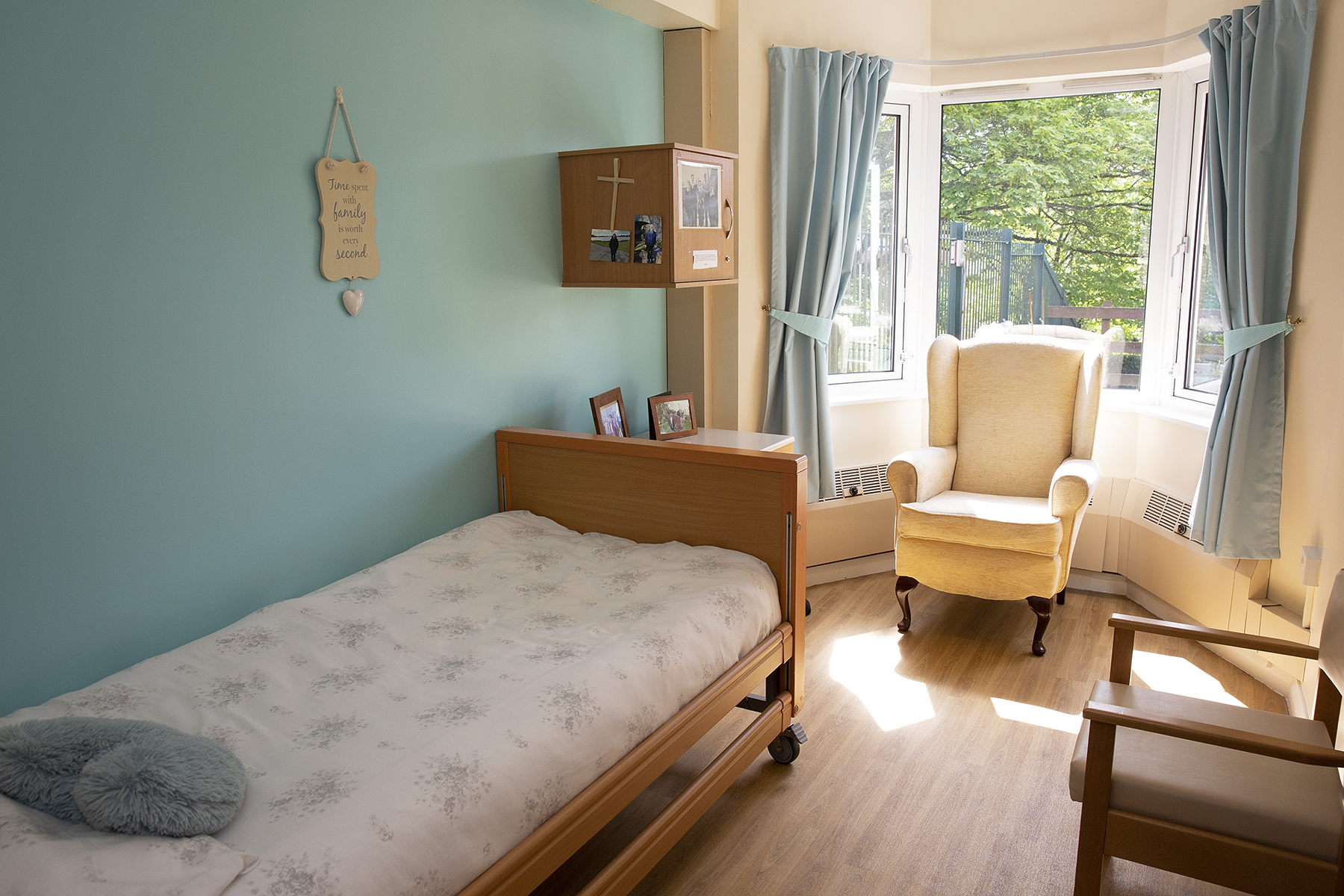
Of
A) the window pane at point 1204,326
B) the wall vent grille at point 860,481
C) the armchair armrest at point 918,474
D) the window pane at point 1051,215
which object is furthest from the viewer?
the wall vent grille at point 860,481

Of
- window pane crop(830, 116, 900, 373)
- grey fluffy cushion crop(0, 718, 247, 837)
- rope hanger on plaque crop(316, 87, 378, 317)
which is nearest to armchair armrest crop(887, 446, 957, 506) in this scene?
window pane crop(830, 116, 900, 373)

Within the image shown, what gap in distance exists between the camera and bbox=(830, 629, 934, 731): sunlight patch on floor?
9.28 feet

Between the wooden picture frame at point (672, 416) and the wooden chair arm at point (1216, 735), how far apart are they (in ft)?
5.64

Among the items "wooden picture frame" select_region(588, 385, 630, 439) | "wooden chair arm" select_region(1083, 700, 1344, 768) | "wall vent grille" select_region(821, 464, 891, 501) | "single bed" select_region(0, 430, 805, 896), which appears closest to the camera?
"single bed" select_region(0, 430, 805, 896)

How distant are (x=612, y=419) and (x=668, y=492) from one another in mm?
610

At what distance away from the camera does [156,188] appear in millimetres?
1831

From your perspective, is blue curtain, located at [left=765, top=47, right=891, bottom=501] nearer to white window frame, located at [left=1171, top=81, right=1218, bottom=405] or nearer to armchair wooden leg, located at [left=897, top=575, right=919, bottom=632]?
armchair wooden leg, located at [left=897, top=575, right=919, bottom=632]

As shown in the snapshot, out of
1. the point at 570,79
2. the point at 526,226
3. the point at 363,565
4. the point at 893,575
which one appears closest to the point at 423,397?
the point at 363,565

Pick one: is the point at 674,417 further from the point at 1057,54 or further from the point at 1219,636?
the point at 1057,54

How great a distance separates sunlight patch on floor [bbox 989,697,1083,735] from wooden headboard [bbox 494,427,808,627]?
2.76 feet

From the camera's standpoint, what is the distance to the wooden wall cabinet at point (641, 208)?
2.79 metres

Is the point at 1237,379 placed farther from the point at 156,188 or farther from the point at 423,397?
the point at 156,188

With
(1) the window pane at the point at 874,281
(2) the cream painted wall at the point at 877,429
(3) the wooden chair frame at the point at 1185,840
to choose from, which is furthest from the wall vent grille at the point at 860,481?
(3) the wooden chair frame at the point at 1185,840

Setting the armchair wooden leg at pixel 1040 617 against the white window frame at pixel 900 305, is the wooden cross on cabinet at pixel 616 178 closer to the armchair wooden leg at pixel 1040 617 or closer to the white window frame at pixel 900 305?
the white window frame at pixel 900 305
